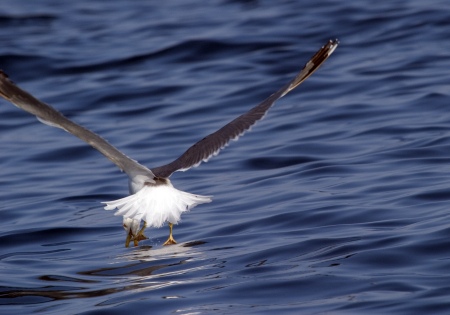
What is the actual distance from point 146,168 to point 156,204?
0.29 metres

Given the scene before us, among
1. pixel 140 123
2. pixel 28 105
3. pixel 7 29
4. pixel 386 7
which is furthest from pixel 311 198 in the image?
pixel 7 29

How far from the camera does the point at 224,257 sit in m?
6.80

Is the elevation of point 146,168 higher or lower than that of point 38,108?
lower

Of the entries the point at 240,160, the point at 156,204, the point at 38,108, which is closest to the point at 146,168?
the point at 156,204

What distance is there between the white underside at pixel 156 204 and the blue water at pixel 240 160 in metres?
0.34

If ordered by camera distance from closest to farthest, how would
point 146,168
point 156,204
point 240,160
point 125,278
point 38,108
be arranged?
point 38,108, point 125,278, point 156,204, point 146,168, point 240,160

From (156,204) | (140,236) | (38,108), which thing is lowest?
(140,236)

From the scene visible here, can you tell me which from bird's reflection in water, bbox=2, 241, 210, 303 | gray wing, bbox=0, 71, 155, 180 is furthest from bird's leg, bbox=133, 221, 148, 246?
gray wing, bbox=0, 71, 155, 180

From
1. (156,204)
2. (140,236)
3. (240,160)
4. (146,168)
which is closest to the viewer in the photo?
(156,204)

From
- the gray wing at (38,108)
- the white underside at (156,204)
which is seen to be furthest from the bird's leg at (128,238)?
the gray wing at (38,108)

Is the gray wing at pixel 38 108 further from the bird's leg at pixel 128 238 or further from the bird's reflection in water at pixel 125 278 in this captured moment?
the bird's leg at pixel 128 238

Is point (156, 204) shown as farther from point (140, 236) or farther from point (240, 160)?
point (240, 160)

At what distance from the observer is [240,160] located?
10.1 m

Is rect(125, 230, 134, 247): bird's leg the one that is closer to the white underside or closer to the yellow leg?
the yellow leg
